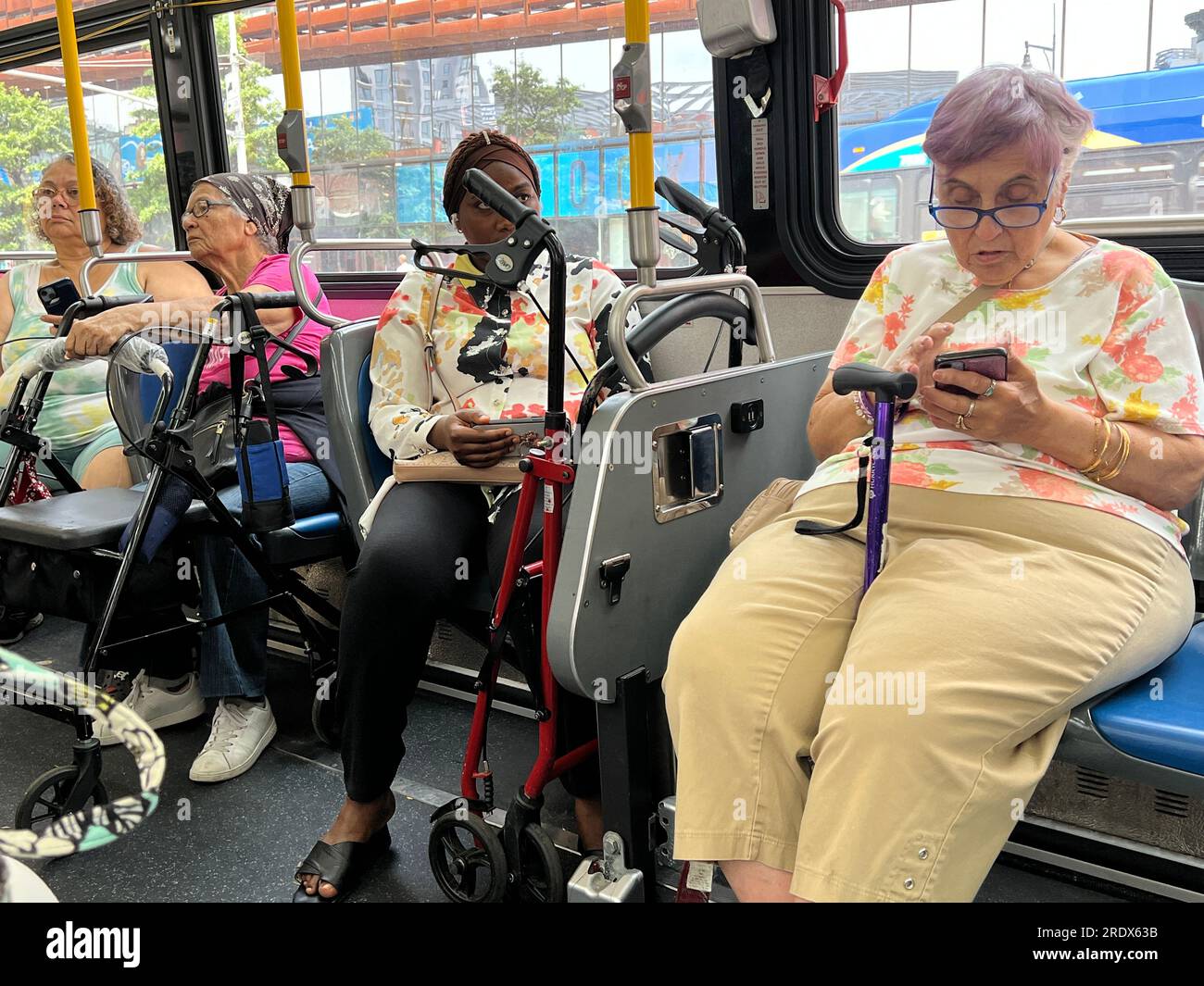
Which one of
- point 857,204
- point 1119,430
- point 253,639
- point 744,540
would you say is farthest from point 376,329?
point 1119,430

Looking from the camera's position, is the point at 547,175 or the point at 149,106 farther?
the point at 149,106

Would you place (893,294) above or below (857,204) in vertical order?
below

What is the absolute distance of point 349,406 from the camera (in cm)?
227

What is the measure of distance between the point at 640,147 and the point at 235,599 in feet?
5.72

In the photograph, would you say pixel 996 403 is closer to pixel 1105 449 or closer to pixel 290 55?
pixel 1105 449

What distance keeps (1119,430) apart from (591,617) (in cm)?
83

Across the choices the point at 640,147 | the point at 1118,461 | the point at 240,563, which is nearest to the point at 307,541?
the point at 240,563

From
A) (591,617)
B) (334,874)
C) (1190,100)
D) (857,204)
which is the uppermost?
(1190,100)

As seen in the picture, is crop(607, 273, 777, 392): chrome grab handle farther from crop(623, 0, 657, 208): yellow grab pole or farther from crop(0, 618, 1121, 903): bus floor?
crop(0, 618, 1121, 903): bus floor

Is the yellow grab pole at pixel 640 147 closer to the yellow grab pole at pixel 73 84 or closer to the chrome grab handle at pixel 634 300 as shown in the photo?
the chrome grab handle at pixel 634 300

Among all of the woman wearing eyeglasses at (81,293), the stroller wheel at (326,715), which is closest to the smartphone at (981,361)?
the stroller wheel at (326,715)

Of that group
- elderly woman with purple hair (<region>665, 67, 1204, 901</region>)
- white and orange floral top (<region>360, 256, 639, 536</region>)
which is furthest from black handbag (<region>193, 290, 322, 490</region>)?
elderly woman with purple hair (<region>665, 67, 1204, 901</region>)

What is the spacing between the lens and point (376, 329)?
90.0 inches

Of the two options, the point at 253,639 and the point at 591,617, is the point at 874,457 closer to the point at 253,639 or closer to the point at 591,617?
the point at 591,617
